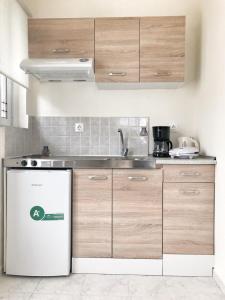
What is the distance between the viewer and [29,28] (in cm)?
264

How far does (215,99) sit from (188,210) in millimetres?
881

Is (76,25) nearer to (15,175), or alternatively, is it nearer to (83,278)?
(15,175)

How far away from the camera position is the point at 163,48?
260 cm

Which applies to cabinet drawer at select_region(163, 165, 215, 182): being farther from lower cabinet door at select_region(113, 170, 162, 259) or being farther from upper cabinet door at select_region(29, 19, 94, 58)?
upper cabinet door at select_region(29, 19, 94, 58)

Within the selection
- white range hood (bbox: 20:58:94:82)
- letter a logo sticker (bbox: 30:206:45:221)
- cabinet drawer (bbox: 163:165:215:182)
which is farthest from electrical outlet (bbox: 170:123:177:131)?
letter a logo sticker (bbox: 30:206:45:221)

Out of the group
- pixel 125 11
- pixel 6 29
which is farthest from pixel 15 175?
pixel 125 11

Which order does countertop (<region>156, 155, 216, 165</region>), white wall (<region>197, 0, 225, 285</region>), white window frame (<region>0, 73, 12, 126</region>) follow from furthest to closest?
white window frame (<region>0, 73, 12, 126</region>), countertop (<region>156, 155, 216, 165</region>), white wall (<region>197, 0, 225, 285</region>)

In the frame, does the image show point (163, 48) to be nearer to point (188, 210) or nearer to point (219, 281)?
point (188, 210)

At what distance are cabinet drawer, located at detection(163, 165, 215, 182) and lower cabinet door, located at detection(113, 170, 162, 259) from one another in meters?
0.07

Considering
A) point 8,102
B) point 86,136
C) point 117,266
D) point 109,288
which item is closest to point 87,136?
point 86,136

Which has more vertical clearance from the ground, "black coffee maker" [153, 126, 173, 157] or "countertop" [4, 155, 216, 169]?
"black coffee maker" [153, 126, 173, 157]

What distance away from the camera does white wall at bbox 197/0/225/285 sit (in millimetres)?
2168

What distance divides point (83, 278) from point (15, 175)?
942mm

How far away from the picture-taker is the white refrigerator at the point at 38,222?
2287 millimetres
